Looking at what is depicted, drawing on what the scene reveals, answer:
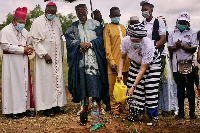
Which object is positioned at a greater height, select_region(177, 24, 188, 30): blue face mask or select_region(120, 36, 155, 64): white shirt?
select_region(177, 24, 188, 30): blue face mask

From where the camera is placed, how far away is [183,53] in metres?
5.23

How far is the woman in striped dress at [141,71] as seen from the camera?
4.48 meters

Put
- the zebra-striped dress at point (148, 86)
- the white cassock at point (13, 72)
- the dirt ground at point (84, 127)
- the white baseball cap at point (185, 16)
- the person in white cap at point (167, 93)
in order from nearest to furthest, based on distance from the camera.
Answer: the dirt ground at point (84, 127) < the zebra-striped dress at point (148, 86) < the white baseball cap at point (185, 16) < the person in white cap at point (167, 93) < the white cassock at point (13, 72)

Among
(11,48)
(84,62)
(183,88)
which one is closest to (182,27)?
(183,88)

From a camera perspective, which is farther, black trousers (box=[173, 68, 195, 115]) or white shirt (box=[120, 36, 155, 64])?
black trousers (box=[173, 68, 195, 115])

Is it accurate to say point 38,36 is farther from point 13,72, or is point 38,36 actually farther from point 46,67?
point 13,72

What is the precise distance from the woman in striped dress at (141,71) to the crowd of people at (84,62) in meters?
0.23

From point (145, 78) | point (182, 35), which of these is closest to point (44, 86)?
point (145, 78)

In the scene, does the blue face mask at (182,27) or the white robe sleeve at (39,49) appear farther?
the white robe sleeve at (39,49)

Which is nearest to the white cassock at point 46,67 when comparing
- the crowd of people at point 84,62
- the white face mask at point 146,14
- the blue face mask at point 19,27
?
the crowd of people at point 84,62

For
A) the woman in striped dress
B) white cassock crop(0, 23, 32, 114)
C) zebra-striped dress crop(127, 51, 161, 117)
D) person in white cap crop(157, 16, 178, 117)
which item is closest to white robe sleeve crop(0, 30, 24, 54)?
white cassock crop(0, 23, 32, 114)

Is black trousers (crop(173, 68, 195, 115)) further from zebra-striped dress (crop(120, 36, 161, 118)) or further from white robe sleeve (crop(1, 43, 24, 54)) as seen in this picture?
white robe sleeve (crop(1, 43, 24, 54))

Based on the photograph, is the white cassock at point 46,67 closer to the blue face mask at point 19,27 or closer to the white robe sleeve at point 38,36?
the white robe sleeve at point 38,36

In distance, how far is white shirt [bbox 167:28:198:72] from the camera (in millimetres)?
5161
